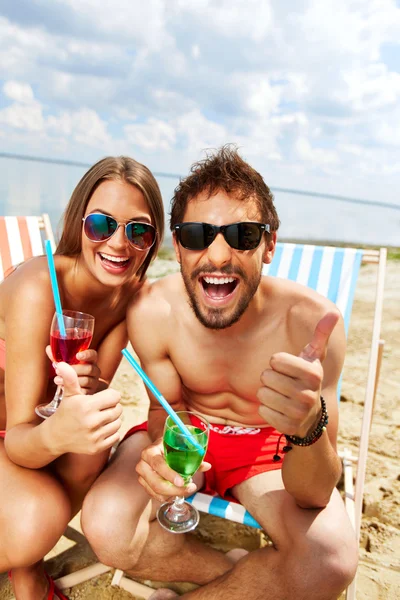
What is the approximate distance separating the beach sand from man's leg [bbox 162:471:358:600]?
57 centimetres

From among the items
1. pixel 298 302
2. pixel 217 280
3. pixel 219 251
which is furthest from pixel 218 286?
pixel 298 302

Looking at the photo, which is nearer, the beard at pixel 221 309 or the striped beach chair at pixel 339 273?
the beard at pixel 221 309

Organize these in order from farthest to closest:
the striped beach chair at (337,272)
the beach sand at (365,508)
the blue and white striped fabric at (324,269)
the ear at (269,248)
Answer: the blue and white striped fabric at (324,269) → the striped beach chair at (337,272) → the beach sand at (365,508) → the ear at (269,248)

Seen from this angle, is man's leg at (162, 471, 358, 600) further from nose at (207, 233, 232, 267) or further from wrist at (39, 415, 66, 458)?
nose at (207, 233, 232, 267)

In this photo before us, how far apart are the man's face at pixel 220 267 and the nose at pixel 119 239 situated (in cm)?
27

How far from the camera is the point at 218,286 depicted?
2250 millimetres

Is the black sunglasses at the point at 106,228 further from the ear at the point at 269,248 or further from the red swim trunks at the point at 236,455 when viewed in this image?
the red swim trunks at the point at 236,455

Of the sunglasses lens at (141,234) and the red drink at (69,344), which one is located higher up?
the sunglasses lens at (141,234)

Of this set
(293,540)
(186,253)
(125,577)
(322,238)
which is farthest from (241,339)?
(322,238)

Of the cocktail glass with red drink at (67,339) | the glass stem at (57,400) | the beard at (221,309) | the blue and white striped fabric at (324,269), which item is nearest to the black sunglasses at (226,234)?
the beard at (221,309)

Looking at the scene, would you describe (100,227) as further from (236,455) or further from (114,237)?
(236,455)

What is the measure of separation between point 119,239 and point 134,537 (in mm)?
1398

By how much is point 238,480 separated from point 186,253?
1187 millimetres

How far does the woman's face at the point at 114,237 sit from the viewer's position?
7.40 feet
